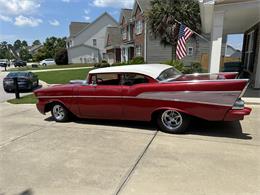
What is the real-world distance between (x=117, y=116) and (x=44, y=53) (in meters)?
70.2

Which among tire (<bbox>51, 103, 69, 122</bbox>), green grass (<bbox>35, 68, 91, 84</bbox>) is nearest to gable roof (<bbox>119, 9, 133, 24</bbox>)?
green grass (<bbox>35, 68, 91, 84</bbox>)

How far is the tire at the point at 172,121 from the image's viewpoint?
5082 millimetres

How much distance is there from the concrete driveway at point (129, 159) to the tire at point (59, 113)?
388 mm

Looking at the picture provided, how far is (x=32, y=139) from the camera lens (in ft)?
17.5

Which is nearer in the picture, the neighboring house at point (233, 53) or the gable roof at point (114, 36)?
the neighboring house at point (233, 53)

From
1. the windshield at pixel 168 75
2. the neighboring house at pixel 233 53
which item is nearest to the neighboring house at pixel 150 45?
the neighboring house at pixel 233 53

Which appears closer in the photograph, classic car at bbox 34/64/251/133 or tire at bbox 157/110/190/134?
classic car at bbox 34/64/251/133

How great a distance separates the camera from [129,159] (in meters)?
4.08

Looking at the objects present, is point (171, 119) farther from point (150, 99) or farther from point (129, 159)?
point (129, 159)

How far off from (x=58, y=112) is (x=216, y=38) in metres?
5.67

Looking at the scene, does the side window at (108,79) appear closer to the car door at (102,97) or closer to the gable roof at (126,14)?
the car door at (102,97)

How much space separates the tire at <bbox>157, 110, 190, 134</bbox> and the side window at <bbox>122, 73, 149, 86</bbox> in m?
0.86

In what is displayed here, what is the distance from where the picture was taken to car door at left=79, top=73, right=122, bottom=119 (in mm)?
5617

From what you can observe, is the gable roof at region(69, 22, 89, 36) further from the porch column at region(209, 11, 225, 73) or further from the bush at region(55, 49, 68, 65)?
the porch column at region(209, 11, 225, 73)
